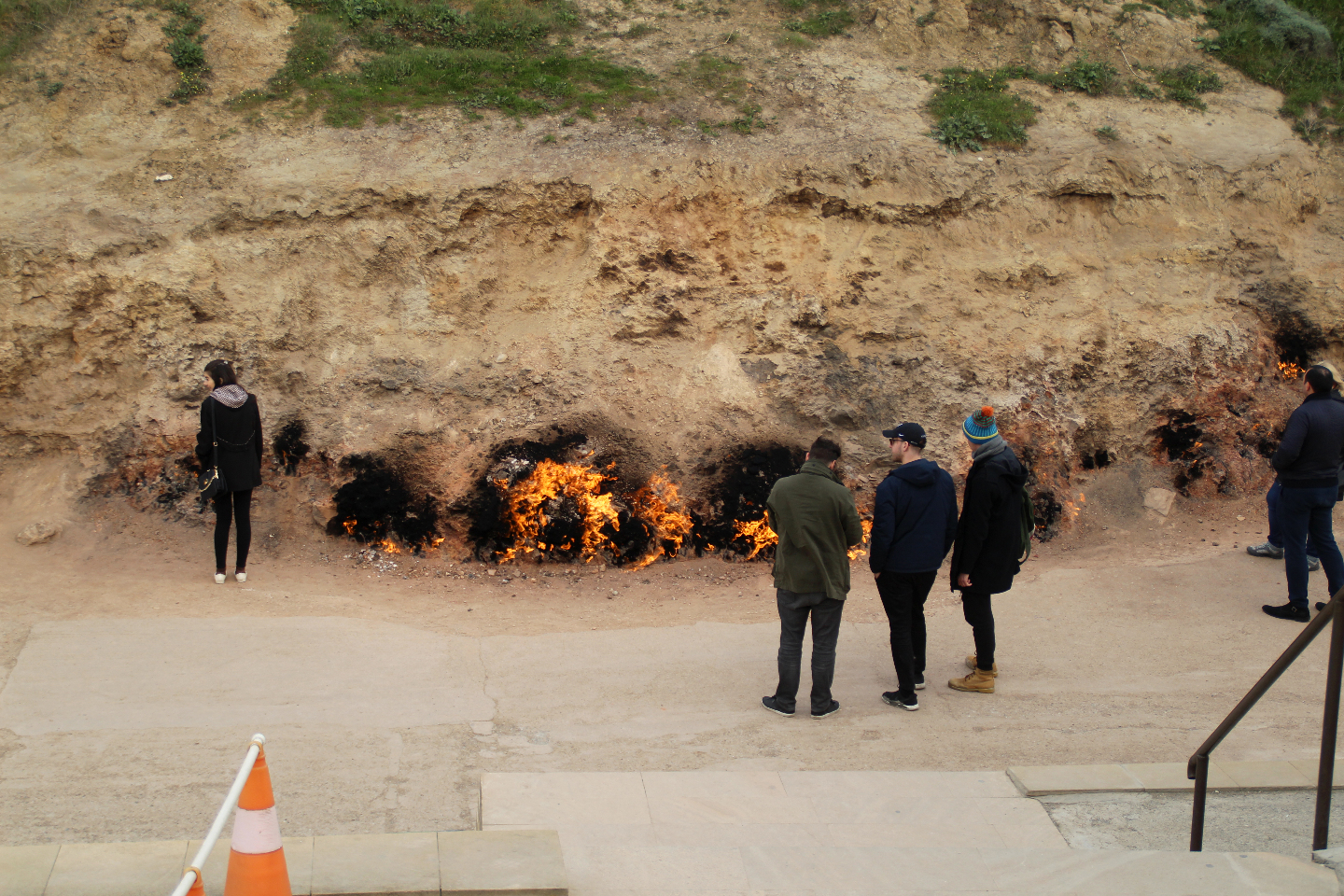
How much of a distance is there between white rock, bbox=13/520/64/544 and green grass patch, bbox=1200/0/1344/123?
13306mm

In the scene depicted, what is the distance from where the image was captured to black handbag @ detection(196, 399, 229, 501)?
749 centimetres

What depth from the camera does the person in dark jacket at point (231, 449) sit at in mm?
7512

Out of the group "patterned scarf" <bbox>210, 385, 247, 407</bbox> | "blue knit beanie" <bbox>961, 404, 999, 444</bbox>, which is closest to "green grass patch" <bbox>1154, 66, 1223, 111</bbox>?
"blue knit beanie" <bbox>961, 404, 999, 444</bbox>

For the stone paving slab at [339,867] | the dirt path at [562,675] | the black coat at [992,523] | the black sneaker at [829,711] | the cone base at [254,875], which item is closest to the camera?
the cone base at [254,875]

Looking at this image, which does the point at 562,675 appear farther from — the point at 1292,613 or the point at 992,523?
the point at 1292,613

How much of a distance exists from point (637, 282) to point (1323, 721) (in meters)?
6.71

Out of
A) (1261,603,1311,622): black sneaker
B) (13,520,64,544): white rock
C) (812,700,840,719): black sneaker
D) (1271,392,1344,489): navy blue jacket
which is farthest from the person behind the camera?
(13,520,64,544): white rock

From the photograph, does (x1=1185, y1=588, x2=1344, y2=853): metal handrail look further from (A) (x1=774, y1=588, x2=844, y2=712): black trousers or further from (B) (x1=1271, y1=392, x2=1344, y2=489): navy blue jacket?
(B) (x1=1271, y1=392, x2=1344, y2=489): navy blue jacket

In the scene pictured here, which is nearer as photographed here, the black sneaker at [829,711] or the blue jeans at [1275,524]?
the black sneaker at [829,711]

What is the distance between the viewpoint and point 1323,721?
14.0 ft

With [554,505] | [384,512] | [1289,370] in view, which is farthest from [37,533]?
[1289,370]


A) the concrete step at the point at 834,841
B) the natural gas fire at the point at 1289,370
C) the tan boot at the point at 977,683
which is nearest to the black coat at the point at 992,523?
the tan boot at the point at 977,683

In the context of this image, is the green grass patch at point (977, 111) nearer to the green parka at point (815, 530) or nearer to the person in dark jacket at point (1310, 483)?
the person in dark jacket at point (1310, 483)

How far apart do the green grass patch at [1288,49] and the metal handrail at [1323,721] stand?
9.56 metres
